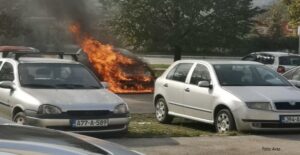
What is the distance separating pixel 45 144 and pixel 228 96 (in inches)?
317

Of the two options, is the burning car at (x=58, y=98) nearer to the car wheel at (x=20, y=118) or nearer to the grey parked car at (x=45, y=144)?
the car wheel at (x=20, y=118)

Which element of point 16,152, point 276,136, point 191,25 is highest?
point 191,25

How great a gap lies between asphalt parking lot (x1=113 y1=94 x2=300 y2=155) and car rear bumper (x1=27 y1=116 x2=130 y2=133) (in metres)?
0.20

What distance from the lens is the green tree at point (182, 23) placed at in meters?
26.9

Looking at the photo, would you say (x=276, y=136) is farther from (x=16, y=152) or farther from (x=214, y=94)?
(x=16, y=152)

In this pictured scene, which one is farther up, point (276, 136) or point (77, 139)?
point (77, 139)

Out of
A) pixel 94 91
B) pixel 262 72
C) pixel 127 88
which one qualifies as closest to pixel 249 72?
pixel 262 72

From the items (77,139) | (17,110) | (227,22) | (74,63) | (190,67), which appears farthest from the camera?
(227,22)

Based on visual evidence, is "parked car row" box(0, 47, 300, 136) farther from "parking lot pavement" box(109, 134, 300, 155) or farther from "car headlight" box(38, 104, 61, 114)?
"parking lot pavement" box(109, 134, 300, 155)

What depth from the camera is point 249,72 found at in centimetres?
1205

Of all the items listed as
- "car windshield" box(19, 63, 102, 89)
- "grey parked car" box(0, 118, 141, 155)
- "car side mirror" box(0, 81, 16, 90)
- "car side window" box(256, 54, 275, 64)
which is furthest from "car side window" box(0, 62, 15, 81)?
"car side window" box(256, 54, 275, 64)

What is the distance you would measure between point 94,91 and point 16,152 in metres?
7.36

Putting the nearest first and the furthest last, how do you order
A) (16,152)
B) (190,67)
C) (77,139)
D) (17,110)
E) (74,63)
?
(16,152) < (77,139) < (17,110) < (74,63) < (190,67)

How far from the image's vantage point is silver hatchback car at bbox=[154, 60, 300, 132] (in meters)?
10.7
